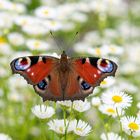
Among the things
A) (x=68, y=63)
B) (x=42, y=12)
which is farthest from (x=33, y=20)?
(x=68, y=63)

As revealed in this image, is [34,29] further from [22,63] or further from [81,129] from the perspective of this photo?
[81,129]

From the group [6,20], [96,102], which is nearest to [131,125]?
[96,102]

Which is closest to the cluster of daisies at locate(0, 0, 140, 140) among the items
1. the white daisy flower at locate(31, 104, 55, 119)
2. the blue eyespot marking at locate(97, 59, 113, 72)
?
the white daisy flower at locate(31, 104, 55, 119)

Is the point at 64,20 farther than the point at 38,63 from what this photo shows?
Result: Yes

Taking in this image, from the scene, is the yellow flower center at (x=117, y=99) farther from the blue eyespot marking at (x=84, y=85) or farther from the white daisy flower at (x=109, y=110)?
the blue eyespot marking at (x=84, y=85)

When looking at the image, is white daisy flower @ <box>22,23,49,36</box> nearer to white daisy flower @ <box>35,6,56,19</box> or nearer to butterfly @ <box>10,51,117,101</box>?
white daisy flower @ <box>35,6,56,19</box>

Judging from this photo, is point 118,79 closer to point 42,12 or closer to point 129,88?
point 129,88
